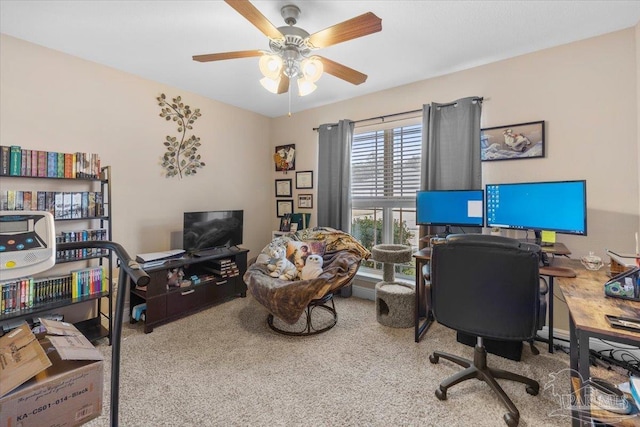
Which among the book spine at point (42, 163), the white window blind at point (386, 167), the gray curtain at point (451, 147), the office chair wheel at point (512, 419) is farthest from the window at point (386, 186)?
the book spine at point (42, 163)

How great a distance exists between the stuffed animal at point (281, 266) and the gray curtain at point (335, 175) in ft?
3.07

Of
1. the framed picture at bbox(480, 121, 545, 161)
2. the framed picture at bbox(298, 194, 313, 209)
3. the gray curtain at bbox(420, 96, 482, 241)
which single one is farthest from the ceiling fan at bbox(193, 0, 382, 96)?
the framed picture at bbox(298, 194, 313, 209)

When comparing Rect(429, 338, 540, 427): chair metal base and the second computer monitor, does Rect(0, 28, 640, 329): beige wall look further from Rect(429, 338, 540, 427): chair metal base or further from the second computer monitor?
Rect(429, 338, 540, 427): chair metal base

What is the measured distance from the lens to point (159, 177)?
321cm

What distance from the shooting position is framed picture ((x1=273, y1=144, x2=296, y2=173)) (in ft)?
13.9

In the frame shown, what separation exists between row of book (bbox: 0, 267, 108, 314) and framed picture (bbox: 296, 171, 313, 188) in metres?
2.48

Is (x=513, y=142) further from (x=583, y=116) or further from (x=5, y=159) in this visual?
(x=5, y=159)

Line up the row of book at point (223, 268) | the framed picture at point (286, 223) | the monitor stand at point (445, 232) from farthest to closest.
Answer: the framed picture at point (286, 223)
the row of book at point (223, 268)
the monitor stand at point (445, 232)

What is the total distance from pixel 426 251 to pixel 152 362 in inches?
92.0

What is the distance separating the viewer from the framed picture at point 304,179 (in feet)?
13.4

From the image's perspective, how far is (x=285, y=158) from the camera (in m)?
4.29

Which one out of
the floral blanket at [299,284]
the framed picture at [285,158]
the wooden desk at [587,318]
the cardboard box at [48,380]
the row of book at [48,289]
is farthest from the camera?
the framed picture at [285,158]

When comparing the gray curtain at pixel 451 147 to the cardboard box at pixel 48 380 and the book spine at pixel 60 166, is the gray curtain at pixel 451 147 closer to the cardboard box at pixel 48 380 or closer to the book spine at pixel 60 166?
the cardboard box at pixel 48 380

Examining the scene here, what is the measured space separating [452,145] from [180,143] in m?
2.97
